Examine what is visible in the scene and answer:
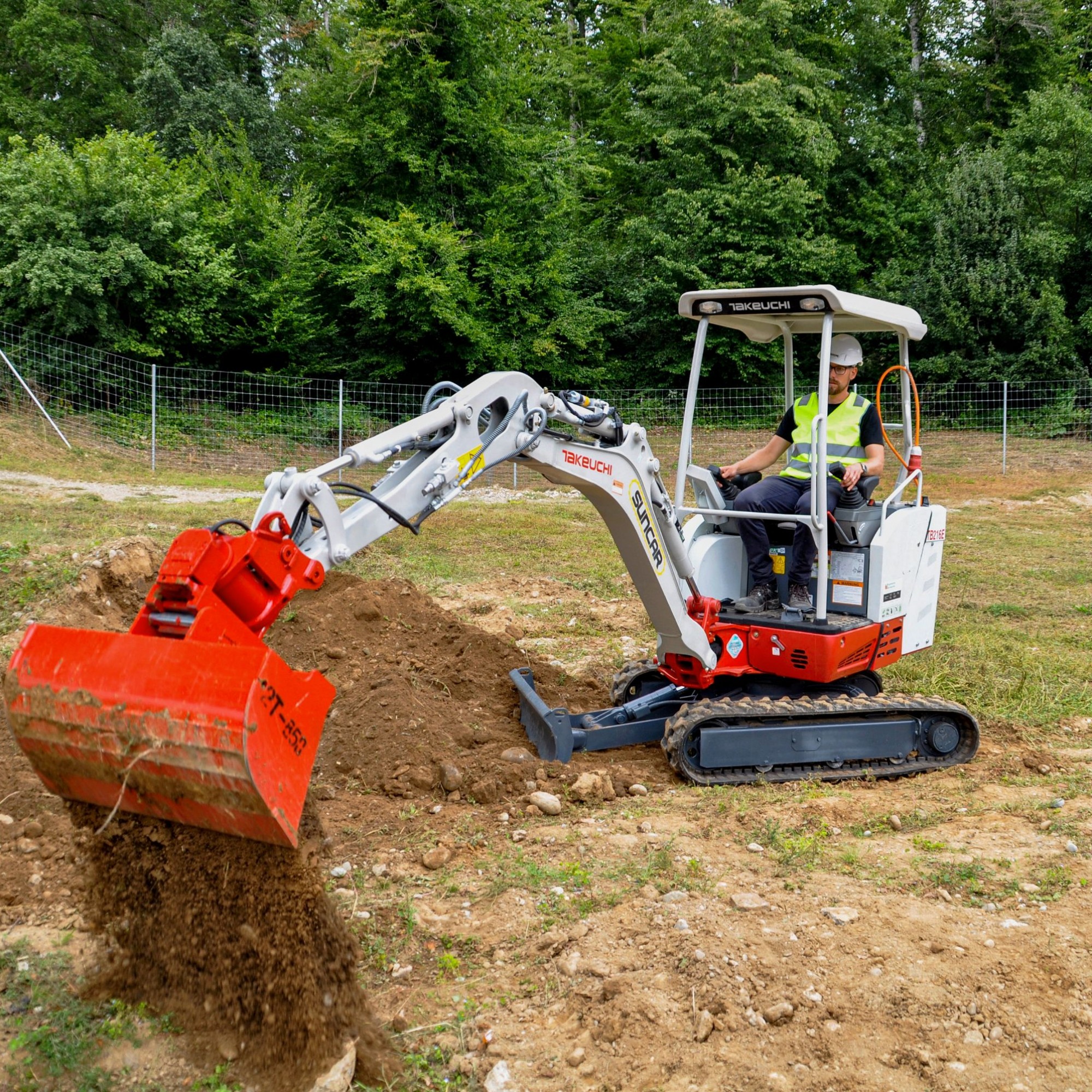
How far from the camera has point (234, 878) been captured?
3.41m

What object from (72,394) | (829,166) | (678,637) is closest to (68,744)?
(678,637)

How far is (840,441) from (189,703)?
406 cm

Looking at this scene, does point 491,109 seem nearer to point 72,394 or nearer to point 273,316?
point 273,316

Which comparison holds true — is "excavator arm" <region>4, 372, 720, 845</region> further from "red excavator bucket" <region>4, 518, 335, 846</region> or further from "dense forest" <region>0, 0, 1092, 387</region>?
"dense forest" <region>0, 0, 1092, 387</region>

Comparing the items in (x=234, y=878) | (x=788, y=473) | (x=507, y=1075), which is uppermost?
(x=788, y=473)

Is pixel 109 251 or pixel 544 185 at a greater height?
pixel 544 185

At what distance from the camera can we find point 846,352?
5.95 metres

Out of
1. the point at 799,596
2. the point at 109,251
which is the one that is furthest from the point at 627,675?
the point at 109,251

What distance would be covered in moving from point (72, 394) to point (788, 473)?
15.2 m

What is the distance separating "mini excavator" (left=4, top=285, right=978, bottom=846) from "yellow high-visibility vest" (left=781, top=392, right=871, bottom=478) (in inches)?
5.2

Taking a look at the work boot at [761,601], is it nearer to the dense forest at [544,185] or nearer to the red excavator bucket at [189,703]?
the red excavator bucket at [189,703]

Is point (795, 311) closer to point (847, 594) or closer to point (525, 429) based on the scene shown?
point (847, 594)

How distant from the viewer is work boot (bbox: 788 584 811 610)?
616 cm

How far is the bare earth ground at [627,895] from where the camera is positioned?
334cm
